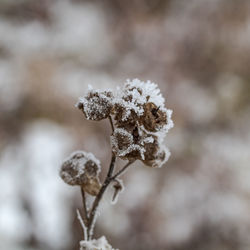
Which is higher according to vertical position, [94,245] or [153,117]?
[153,117]

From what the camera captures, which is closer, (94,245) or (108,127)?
(94,245)

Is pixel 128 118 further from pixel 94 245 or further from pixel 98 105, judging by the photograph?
pixel 94 245

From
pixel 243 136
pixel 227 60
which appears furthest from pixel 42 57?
pixel 243 136

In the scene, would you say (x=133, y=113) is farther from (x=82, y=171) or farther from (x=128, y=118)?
(x=82, y=171)

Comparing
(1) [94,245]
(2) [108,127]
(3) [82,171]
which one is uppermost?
(2) [108,127]

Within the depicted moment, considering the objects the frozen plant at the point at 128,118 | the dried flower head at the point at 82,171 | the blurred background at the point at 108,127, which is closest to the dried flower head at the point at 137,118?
the frozen plant at the point at 128,118

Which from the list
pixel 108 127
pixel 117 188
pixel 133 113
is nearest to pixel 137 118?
pixel 133 113
